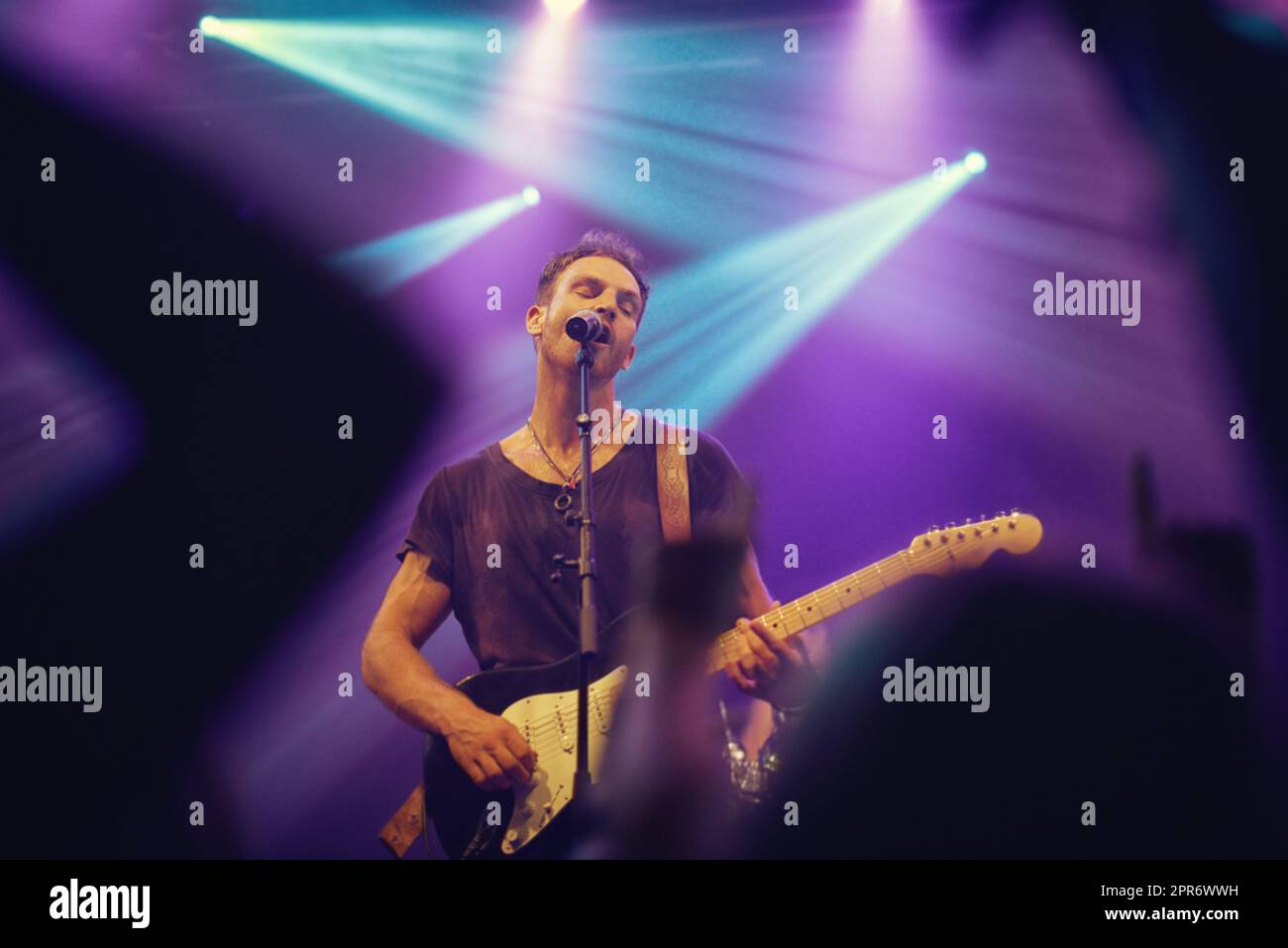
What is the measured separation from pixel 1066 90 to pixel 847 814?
2593 millimetres

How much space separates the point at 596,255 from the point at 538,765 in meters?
1.68

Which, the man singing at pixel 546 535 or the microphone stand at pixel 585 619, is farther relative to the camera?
the man singing at pixel 546 535

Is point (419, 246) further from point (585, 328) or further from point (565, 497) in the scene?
point (585, 328)

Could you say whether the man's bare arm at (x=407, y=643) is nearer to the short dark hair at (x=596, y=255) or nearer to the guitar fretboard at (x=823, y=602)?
the guitar fretboard at (x=823, y=602)

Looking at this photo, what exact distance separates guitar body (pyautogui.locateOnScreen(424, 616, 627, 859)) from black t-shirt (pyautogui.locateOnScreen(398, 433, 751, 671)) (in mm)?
140

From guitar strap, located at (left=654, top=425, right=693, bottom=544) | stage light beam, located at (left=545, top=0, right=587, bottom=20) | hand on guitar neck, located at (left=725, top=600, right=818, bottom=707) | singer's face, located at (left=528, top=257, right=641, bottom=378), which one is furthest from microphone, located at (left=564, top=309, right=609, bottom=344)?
stage light beam, located at (left=545, top=0, right=587, bottom=20)

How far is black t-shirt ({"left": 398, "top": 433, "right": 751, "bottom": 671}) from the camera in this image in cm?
353

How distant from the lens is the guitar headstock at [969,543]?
11.2 feet

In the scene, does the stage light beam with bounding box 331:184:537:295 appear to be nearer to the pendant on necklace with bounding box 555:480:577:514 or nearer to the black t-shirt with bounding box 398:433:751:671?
the black t-shirt with bounding box 398:433:751:671

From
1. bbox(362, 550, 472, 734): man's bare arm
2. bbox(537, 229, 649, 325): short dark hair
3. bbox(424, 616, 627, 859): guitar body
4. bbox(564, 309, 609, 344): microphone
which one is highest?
bbox(537, 229, 649, 325): short dark hair

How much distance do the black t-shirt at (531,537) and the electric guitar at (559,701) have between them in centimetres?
15

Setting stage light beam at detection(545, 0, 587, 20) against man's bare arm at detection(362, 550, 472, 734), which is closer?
man's bare arm at detection(362, 550, 472, 734)

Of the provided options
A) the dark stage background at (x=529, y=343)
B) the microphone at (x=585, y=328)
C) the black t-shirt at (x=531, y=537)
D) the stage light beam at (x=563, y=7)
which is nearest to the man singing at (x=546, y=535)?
the black t-shirt at (x=531, y=537)

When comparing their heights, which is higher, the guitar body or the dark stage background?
the dark stage background
